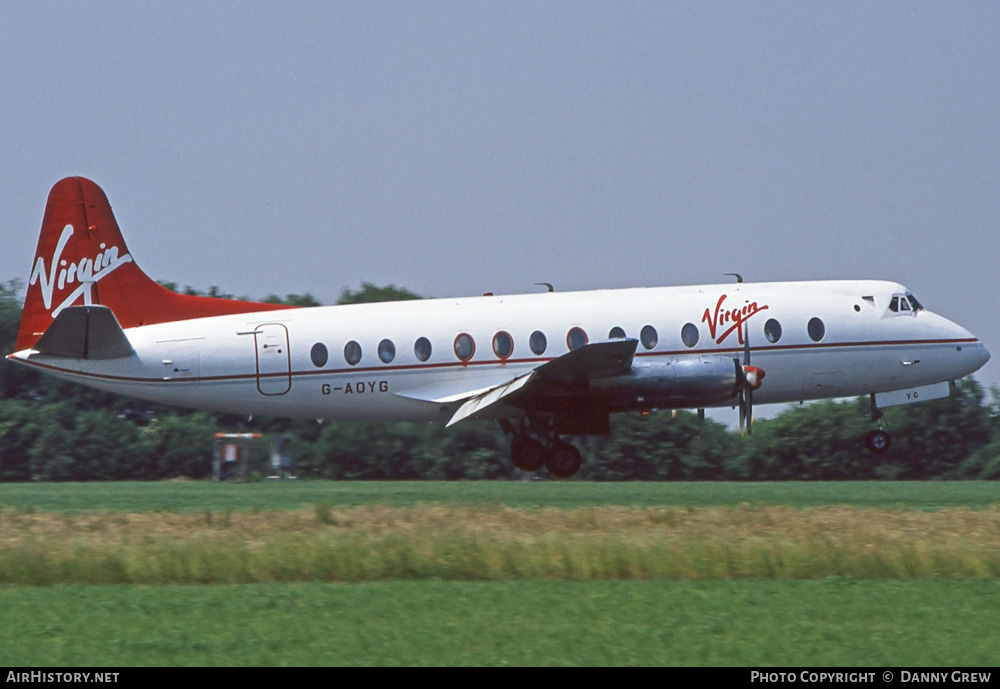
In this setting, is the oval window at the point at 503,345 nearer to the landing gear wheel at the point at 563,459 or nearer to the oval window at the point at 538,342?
the oval window at the point at 538,342

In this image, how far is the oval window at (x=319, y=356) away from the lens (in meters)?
26.2

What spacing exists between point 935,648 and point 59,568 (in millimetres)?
9218

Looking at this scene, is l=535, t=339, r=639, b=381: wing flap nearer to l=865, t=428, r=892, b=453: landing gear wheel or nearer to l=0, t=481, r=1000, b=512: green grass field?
l=0, t=481, r=1000, b=512: green grass field

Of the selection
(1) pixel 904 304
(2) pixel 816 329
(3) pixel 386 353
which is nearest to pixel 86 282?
(3) pixel 386 353

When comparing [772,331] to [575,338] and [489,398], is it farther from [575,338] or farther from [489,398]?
[489,398]

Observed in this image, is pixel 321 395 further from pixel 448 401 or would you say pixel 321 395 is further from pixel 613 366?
pixel 613 366

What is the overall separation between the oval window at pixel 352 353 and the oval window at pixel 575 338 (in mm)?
4190

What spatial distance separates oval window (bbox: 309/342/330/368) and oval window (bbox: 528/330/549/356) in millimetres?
4077

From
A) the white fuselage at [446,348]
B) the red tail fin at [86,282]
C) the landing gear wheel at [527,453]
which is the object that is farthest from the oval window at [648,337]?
the red tail fin at [86,282]

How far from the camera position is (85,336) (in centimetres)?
2531

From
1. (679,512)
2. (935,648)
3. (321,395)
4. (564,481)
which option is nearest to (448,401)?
(321,395)

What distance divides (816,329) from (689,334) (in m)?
2.65

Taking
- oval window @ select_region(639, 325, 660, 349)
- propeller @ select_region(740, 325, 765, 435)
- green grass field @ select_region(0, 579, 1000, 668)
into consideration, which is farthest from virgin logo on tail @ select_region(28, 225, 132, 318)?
green grass field @ select_region(0, 579, 1000, 668)
